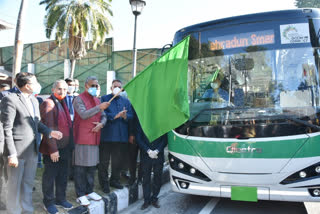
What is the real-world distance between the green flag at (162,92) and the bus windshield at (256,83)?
0.38 meters

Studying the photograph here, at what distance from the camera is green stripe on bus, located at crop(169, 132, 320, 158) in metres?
3.86

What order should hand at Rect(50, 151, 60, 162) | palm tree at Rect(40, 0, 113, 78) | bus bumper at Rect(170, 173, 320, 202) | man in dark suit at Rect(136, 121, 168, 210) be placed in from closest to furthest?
hand at Rect(50, 151, 60, 162) < bus bumper at Rect(170, 173, 320, 202) < man in dark suit at Rect(136, 121, 168, 210) < palm tree at Rect(40, 0, 113, 78)

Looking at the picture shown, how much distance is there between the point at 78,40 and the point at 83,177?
16626mm

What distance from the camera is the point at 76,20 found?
1803 centimetres

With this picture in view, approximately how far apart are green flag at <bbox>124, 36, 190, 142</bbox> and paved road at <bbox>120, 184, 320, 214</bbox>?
4.51 ft

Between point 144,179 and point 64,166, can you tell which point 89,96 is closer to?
point 64,166

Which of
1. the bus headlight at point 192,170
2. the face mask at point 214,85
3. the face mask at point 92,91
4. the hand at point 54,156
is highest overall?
the face mask at point 214,85

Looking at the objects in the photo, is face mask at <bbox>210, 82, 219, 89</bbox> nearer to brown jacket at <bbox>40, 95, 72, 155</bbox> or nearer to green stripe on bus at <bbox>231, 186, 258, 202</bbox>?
green stripe on bus at <bbox>231, 186, 258, 202</bbox>

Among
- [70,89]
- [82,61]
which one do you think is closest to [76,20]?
[82,61]

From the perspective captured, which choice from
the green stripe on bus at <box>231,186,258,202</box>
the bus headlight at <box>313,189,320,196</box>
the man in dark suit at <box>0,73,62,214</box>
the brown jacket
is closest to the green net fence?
the brown jacket

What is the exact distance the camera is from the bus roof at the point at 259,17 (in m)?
4.25

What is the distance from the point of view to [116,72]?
933 inches

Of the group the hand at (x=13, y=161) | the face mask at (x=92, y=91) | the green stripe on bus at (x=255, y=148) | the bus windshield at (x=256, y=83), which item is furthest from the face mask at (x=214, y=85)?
the hand at (x=13, y=161)

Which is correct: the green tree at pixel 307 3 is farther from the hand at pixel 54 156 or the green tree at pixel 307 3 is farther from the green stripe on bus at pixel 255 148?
the hand at pixel 54 156
